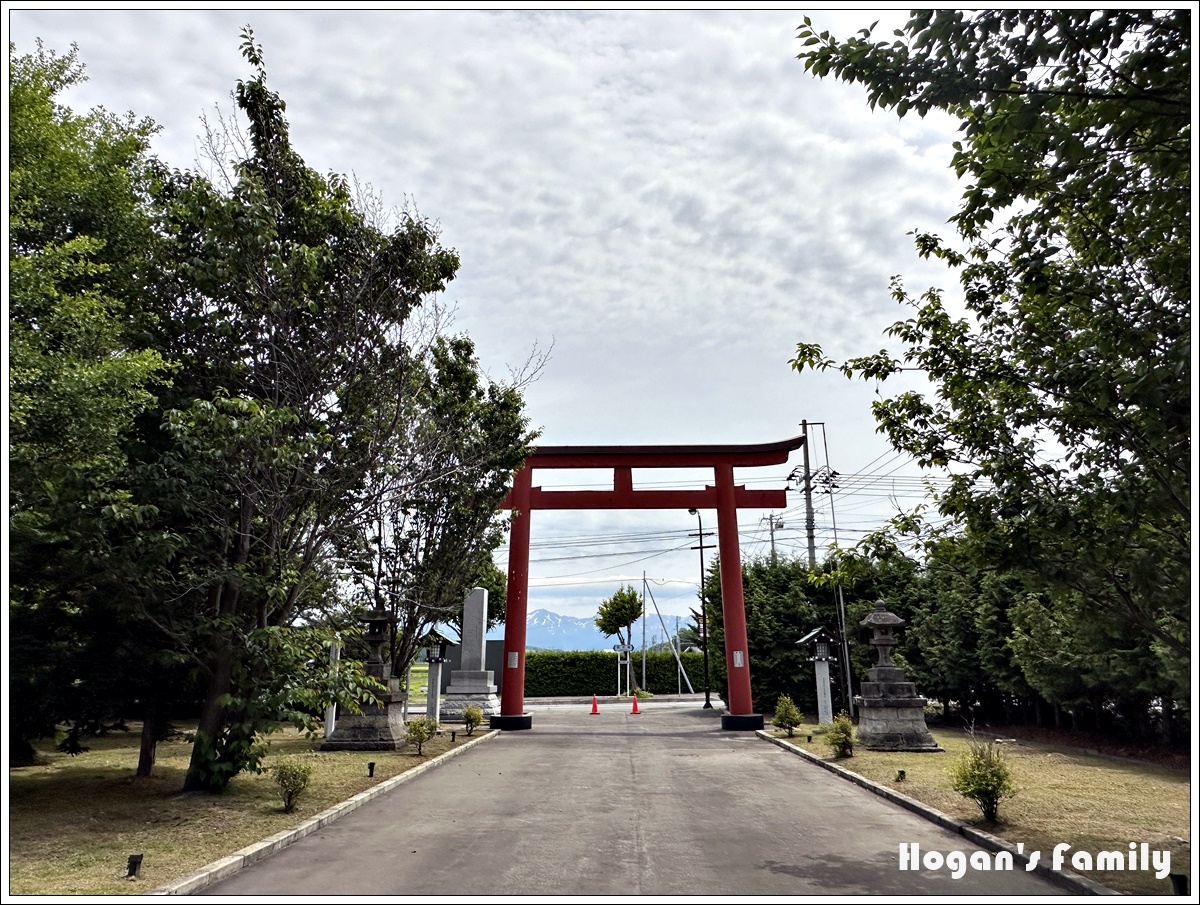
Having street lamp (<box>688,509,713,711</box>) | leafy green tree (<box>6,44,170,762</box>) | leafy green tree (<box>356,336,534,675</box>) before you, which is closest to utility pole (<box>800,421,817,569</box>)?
street lamp (<box>688,509,713,711</box>)

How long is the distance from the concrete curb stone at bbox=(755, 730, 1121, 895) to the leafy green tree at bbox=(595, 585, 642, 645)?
30388 millimetres

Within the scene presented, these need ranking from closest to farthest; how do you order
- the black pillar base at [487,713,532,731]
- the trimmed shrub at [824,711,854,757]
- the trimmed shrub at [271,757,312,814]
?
the trimmed shrub at [271,757,312,814] < the trimmed shrub at [824,711,854,757] < the black pillar base at [487,713,532,731]

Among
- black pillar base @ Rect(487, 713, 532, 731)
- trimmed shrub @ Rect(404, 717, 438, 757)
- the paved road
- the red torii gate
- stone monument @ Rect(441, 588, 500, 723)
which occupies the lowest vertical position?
the paved road

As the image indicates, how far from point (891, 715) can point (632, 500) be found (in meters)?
9.51

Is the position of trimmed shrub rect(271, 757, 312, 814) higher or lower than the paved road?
higher

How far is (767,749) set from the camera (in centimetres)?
1722

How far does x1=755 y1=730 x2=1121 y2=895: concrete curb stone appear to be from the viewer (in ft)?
20.1

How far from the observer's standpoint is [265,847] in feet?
24.5

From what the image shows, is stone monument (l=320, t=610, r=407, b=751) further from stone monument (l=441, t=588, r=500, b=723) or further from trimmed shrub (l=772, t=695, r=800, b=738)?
trimmed shrub (l=772, t=695, r=800, b=738)

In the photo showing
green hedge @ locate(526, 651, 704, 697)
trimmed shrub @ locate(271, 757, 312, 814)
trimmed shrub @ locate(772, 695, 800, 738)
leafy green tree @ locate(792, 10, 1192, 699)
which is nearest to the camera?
leafy green tree @ locate(792, 10, 1192, 699)

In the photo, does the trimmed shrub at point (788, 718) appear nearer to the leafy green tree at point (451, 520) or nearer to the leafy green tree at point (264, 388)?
the leafy green tree at point (451, 520)

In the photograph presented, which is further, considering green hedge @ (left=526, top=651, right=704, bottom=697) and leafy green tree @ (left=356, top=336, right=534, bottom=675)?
green hedge @ (left=526, top=651, right=704, bottom=697)

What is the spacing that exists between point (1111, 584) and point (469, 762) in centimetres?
1155
